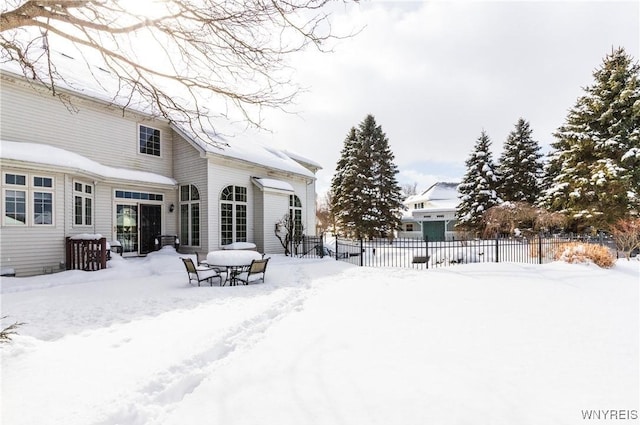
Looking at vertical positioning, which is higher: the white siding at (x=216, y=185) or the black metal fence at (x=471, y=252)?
the white siding at (x=216, y=185)

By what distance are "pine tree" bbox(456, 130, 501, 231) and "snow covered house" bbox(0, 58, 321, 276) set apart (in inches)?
636

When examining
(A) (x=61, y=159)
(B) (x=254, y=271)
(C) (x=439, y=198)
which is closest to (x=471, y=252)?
(B) (x=254, y=271)

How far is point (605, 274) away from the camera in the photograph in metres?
9.59

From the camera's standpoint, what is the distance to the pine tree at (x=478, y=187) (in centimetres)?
2611

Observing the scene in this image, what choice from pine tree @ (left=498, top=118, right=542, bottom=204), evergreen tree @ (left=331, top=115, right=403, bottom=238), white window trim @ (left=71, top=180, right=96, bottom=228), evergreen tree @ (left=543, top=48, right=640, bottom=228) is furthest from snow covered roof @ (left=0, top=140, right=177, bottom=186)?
pine tree @ (left=498, top=118, right=542, bottom=204)

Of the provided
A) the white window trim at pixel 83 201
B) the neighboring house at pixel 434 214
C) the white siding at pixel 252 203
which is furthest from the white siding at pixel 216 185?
the neighboring house at pixel 434 214

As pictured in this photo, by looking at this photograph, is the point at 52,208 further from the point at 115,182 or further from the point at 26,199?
the point at 115,182

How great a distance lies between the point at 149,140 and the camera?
1412 centimetres

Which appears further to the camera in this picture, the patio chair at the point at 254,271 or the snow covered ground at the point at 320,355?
the patio chair at the point at 254,271

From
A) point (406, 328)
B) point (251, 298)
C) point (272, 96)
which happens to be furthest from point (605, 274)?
point (272, 96)

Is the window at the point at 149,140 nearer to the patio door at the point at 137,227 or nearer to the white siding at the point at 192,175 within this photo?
the white siding at the point at 192,175

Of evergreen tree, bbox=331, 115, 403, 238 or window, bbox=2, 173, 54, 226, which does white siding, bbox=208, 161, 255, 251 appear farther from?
evergreen tree, bbox=331, 115, 403, 238

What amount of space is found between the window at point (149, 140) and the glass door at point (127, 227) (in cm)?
253

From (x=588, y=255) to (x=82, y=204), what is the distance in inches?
671
